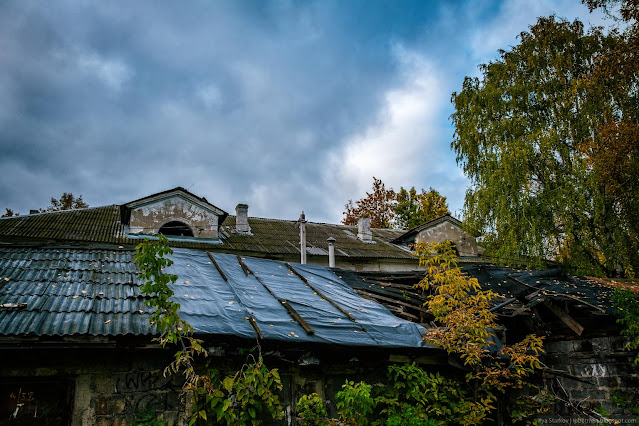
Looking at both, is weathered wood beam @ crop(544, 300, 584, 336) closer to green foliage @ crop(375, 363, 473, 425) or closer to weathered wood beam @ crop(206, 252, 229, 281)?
green foliage @ crop(375, 363, 473, 425)

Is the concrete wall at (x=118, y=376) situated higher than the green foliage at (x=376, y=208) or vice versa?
the green foliage at (x=376, y=208)

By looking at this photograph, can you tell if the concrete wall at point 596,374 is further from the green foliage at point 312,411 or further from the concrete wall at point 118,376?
the concrete wall at point 118,376

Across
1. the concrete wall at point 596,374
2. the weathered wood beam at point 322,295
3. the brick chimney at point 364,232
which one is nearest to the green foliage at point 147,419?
the weathered wood beam at point 322,295

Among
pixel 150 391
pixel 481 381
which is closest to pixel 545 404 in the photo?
pixel 481 381

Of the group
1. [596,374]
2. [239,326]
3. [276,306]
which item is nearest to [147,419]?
[239,326]

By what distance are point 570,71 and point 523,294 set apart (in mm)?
11396

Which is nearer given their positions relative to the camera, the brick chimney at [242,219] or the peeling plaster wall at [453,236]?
the brick chimney at [242,219]

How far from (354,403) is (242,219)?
12246 millimetres

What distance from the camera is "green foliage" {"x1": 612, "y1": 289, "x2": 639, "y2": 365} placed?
21.7ft

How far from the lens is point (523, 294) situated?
27.0 feet

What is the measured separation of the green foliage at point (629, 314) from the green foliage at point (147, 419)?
24.0ft

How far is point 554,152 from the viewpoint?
14.7m

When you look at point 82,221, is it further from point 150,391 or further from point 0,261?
point 150,391

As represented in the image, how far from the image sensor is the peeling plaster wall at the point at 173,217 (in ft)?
45.1
